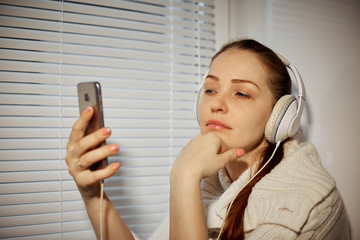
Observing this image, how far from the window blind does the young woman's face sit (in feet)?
1.47

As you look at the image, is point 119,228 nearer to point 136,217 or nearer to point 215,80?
point 136,217

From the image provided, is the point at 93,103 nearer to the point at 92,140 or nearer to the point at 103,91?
the point at 92,140

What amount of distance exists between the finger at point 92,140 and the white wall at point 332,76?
1034 mm

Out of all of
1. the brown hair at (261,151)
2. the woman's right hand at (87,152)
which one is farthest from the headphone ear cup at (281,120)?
the woman's right hand at (87,152)

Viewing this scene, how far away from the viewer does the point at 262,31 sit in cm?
137

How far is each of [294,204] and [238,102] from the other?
16.0 inches

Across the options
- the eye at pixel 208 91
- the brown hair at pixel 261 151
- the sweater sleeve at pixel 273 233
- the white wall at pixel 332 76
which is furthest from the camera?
the white wall at pixel 332 76

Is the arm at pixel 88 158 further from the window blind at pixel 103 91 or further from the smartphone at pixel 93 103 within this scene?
the window blind at pixel 103 91

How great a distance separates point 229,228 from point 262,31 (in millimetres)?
1128

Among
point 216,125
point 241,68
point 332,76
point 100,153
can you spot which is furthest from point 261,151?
point 100,153

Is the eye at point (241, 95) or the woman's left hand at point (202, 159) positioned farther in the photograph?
the eye at point (241, 95)

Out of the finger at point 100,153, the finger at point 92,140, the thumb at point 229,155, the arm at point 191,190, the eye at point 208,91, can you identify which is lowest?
the arm at point 191,190

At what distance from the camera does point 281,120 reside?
845 mm

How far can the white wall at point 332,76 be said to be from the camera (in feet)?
3.68
